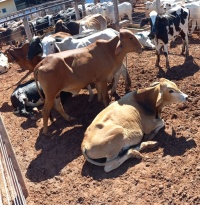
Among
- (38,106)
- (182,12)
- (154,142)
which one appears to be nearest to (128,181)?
(154,142)

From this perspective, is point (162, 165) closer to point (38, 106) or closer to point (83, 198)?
point (83, 198)

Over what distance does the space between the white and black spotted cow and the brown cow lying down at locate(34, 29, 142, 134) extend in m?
1.78

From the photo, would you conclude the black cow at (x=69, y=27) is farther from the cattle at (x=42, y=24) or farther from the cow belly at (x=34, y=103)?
the cattle at (x=42, y=24)

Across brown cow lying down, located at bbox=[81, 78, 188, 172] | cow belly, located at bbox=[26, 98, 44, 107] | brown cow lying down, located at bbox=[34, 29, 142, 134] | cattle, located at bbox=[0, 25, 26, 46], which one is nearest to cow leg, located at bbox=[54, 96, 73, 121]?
brown cow lying down, located at bbox=[34, 29, 142, 134]

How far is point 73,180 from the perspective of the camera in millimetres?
5445

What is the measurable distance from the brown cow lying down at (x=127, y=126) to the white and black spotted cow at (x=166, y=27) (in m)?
3.15

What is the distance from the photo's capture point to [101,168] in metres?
5.57

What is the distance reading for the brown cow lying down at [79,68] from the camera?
6.72m

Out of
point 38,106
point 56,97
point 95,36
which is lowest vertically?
point 38,106

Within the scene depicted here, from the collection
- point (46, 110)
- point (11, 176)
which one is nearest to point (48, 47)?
point (46, 110)

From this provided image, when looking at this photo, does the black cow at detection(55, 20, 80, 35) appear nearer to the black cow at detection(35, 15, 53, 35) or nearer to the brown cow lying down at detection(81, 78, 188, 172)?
the black cow at detection(35, 15, 53, 35)

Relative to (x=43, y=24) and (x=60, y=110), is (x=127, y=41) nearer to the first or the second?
(x=60, y=110)

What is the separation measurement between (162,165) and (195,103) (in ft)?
7.45

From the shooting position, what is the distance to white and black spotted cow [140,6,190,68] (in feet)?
31.1
